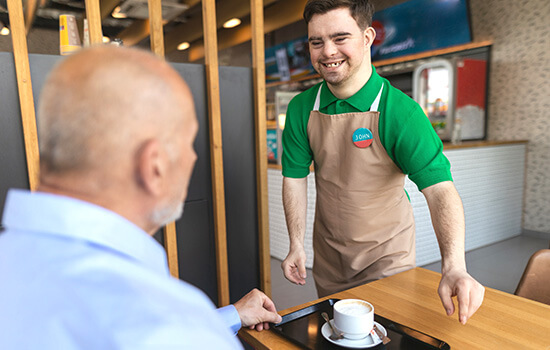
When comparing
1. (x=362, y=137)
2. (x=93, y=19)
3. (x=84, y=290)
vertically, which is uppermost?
(x=93, y=19)

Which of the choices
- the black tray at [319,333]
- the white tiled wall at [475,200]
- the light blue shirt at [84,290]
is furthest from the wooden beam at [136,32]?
the light blue shirt at [84,290]

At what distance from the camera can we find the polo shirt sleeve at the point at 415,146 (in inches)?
53.7

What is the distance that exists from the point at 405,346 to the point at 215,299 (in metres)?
1.37

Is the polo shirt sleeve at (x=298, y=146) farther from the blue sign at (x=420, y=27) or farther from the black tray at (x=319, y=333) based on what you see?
the blue sign at (x=420, y=27)

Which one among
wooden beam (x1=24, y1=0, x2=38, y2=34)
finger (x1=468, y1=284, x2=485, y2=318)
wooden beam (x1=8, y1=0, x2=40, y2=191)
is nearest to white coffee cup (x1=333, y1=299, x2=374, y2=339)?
finger (x1=468, y1=284, x2=485, y2=318)

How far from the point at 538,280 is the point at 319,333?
1.08 metres

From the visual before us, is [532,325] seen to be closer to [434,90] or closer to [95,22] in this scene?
[95,22]

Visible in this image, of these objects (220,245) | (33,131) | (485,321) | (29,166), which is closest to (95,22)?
(33,131)

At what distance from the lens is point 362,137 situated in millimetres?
1552

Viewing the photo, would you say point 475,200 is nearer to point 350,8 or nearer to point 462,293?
point 350,8

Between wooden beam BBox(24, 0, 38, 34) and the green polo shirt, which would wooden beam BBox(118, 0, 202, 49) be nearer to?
wooden beam BBox(24, 0, 38, 34)

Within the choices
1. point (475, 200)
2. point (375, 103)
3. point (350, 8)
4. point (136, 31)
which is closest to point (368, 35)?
point (350, 8)

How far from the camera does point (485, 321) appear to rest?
1.09 m

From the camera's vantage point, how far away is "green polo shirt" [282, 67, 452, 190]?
4.54 feet
